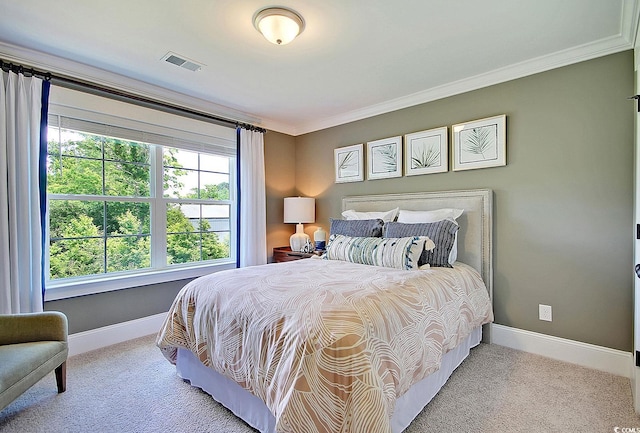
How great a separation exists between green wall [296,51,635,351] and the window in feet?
9.09

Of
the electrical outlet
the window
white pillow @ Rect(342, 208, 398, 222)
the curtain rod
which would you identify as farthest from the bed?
the curtain rod

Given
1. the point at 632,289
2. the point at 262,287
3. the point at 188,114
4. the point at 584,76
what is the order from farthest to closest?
the point at 188,114
the point at 584,76
the point at 632,289
the point at 262,287

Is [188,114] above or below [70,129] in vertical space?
above

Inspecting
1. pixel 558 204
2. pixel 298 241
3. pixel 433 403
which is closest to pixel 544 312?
pixel 558 204

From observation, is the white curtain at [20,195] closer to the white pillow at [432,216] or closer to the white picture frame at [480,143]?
the white pillow at [432,216]

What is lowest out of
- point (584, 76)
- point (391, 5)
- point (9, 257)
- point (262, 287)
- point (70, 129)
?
point (262, 287)

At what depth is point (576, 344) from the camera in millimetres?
2381

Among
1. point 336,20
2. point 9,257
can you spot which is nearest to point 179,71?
point 336,20

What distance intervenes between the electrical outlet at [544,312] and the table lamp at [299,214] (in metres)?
2.53

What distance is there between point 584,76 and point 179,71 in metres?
3.32

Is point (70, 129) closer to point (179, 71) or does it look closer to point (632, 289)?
point (179, 71)

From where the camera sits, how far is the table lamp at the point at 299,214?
13.1ft

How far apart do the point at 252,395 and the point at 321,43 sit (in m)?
2.36

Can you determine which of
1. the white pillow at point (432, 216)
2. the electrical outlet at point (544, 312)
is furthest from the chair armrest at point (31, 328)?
the electrical outlet at point (544, 312)
